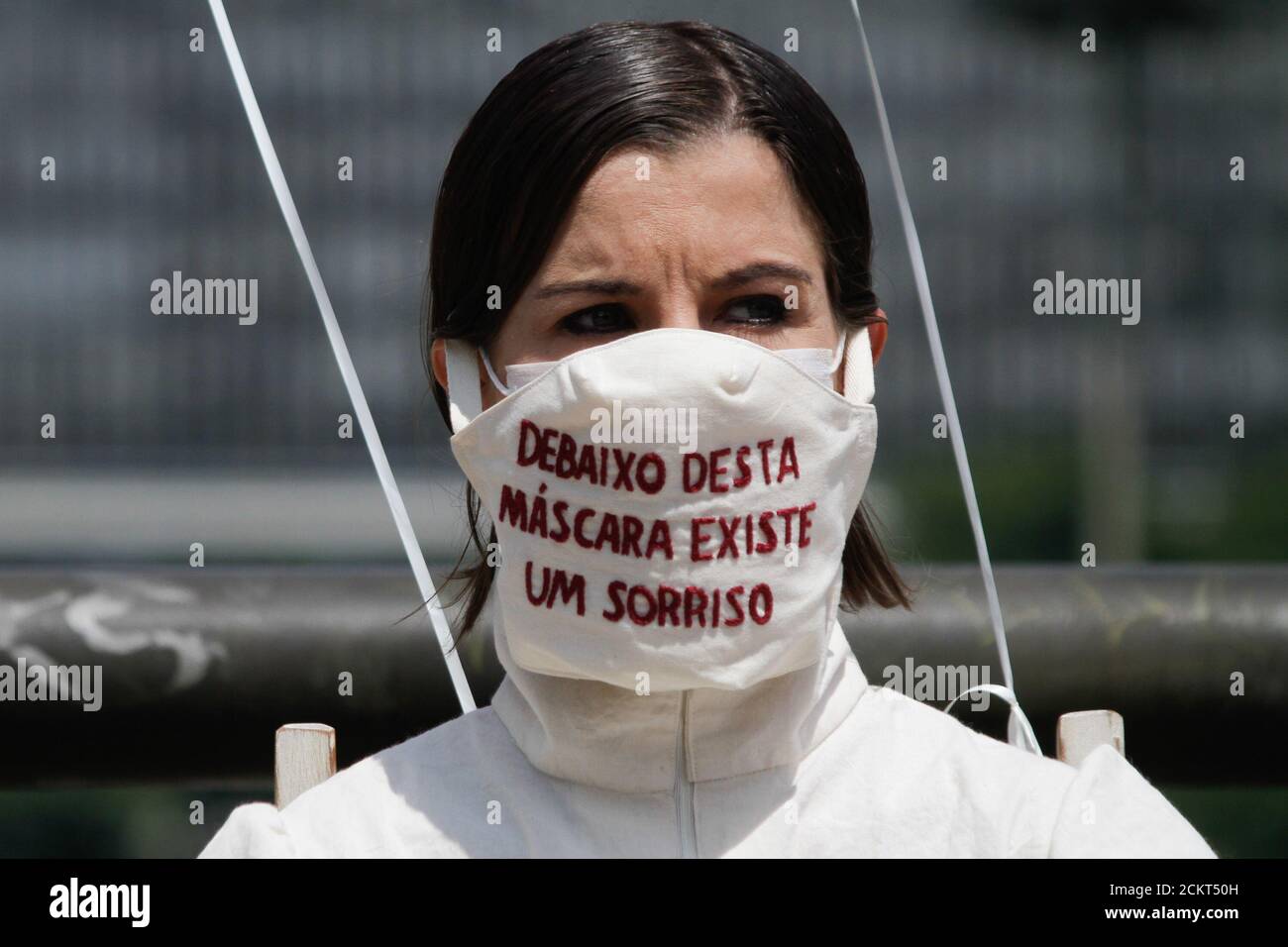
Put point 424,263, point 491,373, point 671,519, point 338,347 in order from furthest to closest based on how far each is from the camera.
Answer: point 424,263
point 338,347
point 491,373
point 671,519

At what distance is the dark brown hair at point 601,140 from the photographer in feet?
4.53

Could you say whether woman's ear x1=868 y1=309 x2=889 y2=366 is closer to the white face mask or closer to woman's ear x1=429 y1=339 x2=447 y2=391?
the white face mask

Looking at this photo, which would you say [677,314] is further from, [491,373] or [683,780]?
[683,780]

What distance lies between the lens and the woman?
133 centimetres

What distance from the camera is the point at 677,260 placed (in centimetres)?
134

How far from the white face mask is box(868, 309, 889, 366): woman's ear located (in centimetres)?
18

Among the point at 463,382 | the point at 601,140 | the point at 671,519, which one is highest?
the point at 601,140

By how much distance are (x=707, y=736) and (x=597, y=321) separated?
435 mm

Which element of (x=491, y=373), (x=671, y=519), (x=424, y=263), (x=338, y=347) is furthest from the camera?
(x=424, y=263)

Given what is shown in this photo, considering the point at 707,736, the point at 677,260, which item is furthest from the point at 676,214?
the point at 707,736

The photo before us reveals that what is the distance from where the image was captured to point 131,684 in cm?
170

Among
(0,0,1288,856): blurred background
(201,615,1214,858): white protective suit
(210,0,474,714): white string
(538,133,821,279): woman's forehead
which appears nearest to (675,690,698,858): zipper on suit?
(201,615,1214,858): white protective suit

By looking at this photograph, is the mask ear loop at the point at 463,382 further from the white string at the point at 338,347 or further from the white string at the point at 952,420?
the white string at the point at 952,420
